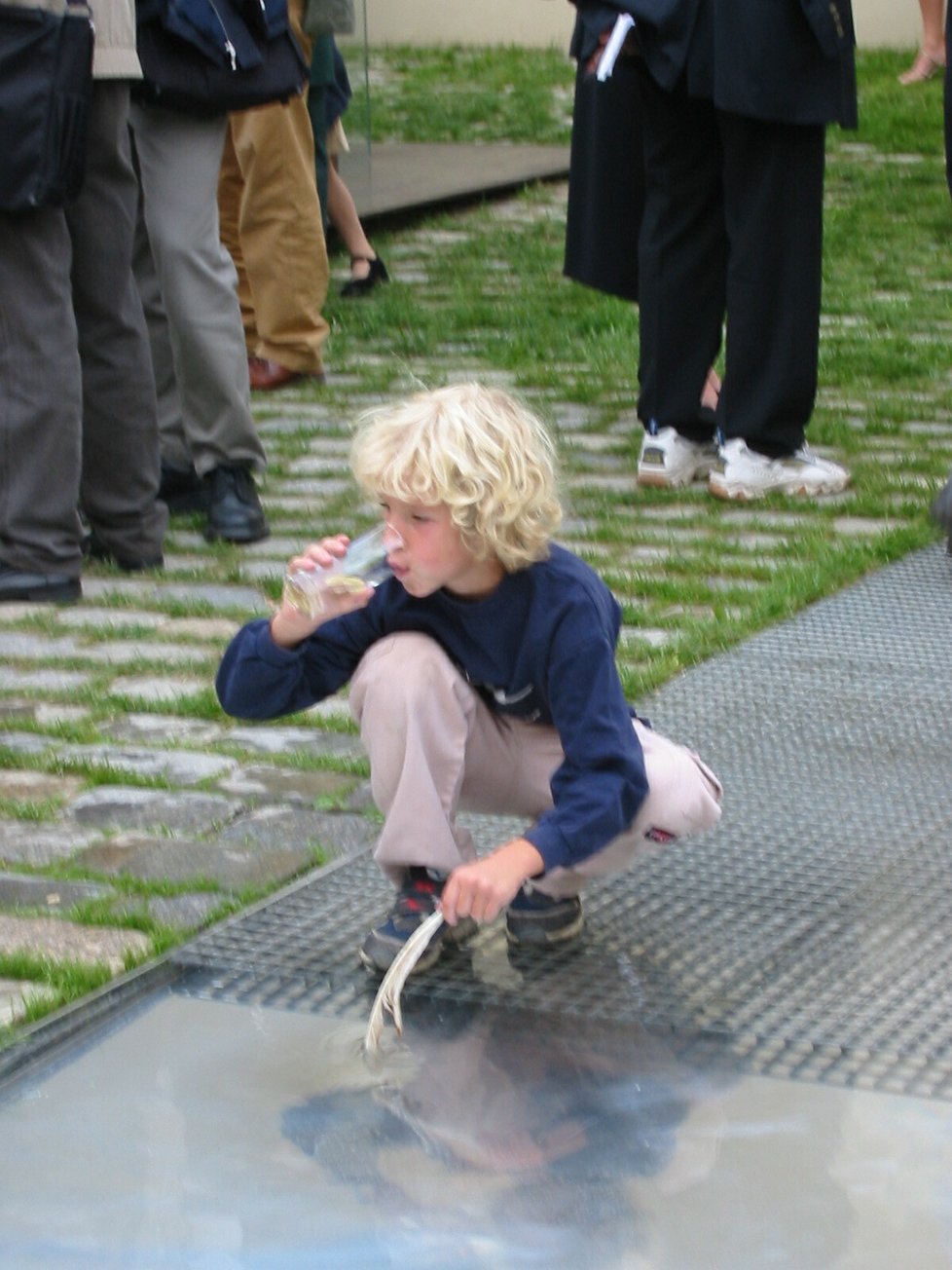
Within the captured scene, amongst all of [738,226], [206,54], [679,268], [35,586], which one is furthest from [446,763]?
[679,268]

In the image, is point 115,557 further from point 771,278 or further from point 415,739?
point 415,739

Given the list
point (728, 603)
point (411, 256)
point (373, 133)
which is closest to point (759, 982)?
point (728, 603)

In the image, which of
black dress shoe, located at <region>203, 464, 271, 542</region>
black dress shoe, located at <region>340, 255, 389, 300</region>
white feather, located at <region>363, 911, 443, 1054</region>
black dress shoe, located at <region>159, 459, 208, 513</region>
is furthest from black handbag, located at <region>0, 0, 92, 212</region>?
black dress shoe, located at <region>340, 255, 389, 300</region>

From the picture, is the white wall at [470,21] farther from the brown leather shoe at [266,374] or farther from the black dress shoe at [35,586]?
the black dress shoe at [35,586]

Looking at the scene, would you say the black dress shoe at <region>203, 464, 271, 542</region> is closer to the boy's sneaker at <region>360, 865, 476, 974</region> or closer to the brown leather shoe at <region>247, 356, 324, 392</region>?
the brown leather shoe at <region>247, 356, 324, 392</region>

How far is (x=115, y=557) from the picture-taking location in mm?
4594

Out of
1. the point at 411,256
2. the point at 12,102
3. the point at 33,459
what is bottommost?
the point at 411,256

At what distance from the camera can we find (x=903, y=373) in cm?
636

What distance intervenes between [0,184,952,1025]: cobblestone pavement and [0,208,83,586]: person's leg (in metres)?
0.16

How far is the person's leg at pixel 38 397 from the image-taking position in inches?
163

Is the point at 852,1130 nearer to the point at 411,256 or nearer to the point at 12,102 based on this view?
the point at 12,102

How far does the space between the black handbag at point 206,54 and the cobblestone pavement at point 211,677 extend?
83cm

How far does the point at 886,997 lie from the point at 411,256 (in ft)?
21.8

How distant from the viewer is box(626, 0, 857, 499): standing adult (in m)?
4.75
